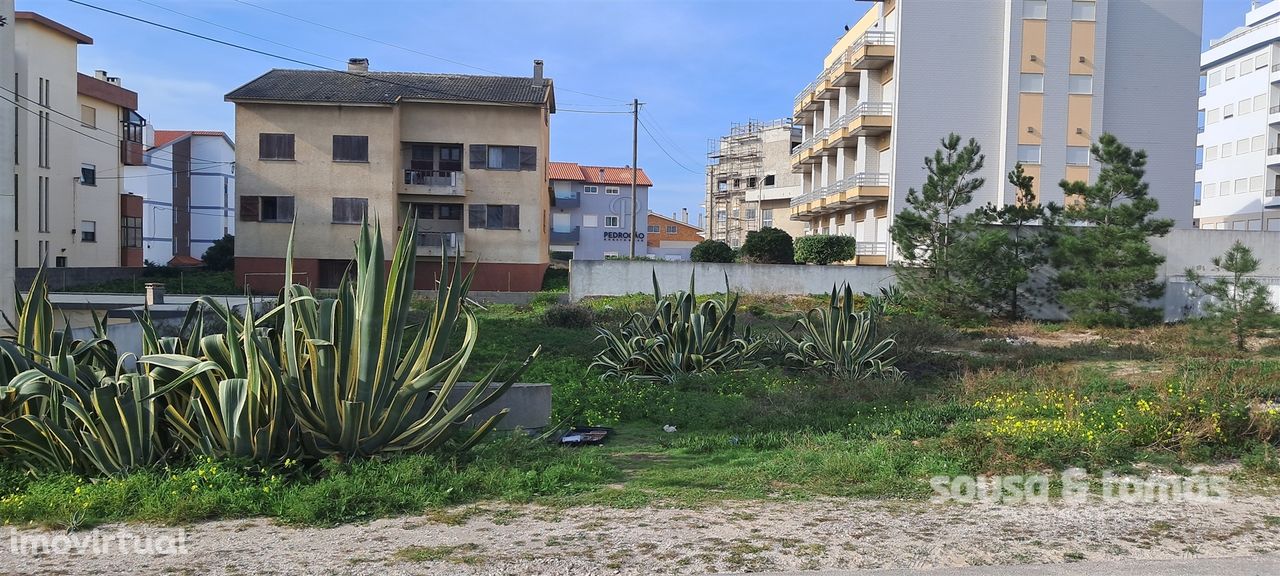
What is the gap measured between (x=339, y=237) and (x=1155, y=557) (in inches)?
1516

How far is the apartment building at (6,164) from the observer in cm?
1006

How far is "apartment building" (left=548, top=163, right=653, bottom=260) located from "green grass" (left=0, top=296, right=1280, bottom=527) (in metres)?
64.6

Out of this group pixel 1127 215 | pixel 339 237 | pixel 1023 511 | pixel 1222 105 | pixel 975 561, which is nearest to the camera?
pixel 975 561

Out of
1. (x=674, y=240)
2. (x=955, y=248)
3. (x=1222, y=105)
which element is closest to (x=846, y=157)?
(x=955, y=248)

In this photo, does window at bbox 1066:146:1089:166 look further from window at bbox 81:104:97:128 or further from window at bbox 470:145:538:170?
window at bbox 81:104:97:128

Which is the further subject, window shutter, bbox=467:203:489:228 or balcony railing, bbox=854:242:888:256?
window shutter, bbox=467:203:489:228

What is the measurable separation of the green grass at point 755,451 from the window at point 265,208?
30.1 metres

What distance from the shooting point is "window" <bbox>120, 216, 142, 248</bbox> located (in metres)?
48.0

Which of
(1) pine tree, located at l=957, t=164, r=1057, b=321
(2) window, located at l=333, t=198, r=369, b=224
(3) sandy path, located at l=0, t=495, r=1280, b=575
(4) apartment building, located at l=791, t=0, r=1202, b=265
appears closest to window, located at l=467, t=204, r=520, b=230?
(2) window, located at l=333, t=198, r=369, b=224

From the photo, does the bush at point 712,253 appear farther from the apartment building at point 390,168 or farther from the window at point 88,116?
the window at point 88,116

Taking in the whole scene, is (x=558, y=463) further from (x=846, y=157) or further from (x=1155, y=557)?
(x=846, y=157)

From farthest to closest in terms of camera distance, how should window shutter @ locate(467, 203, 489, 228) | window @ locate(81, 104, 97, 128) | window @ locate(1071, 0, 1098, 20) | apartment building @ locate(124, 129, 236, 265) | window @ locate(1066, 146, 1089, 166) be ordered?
apartment building @ locate(124, 129, 236, 265), window @ locate(81, 104, 97, 128), window shutter @ locate(467, 203, 489, 228), window @ locate(1066, 146, 1089, 166), window @ locate(1071, 0, 1098, 20)

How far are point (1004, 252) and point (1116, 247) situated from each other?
2.93 meters

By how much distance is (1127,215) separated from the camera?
77.9ft
